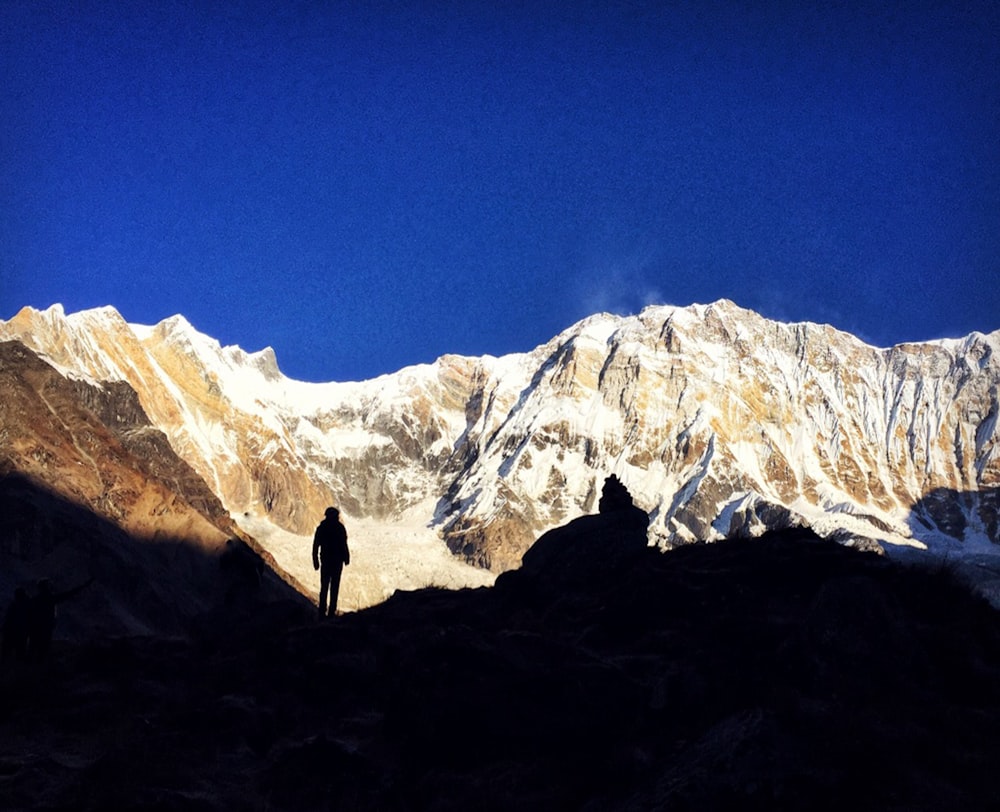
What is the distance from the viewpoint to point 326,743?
15.9m

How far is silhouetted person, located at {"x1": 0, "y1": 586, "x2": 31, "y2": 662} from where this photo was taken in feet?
66.0

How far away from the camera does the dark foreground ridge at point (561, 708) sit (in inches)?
503

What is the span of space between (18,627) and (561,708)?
10.7 m

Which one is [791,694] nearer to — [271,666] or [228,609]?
[271,666]

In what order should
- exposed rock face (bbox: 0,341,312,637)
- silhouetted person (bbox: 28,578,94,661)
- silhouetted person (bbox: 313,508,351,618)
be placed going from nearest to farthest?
silhouetted person (bbox: 28,578,94,661) < silhouetted person (bbox: 313,508,351,618) < exposed rock face (bbox: 0,341,312,637)

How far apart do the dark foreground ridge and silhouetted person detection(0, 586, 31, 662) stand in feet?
3.00

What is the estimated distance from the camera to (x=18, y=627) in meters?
20.2

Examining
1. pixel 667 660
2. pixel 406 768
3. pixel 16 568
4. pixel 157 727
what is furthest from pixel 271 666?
pixel 16 568

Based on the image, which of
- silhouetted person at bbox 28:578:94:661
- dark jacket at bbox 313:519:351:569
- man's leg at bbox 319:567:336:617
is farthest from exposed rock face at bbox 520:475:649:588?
silhouetted person at bbox 28:578:94:661

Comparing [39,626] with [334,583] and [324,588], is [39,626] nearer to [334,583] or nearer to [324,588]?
[334,583]

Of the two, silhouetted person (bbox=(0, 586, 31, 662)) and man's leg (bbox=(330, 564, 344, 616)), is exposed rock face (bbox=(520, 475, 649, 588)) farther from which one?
silhouetted person (bbox=(0, 586, 31, 662))

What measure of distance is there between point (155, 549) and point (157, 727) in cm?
8135

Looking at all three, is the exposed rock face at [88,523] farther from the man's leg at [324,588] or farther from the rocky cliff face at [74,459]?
the man's leg at [324,588]

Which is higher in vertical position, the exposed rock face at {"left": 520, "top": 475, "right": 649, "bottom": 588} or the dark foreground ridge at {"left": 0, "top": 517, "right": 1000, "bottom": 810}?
the exposed rock face at {"left": 520, "top": 475, "right": 649, "bottom": 588}
